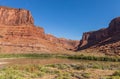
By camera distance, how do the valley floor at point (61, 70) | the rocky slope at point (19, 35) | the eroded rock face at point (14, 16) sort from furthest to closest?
1. the eroded rock face at point (14, 16)
2. the rocky slope at point (19, 35)
3. the valley floor at point (61, 70)

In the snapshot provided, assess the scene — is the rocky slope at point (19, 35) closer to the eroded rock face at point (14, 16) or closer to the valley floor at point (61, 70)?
the eroded rock face at point (14, 16)

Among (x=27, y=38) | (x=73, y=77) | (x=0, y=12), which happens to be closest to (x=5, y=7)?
(x=0, y=12)

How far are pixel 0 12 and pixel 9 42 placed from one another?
39821mm

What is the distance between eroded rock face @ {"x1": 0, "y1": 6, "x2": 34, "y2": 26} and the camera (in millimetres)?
144250

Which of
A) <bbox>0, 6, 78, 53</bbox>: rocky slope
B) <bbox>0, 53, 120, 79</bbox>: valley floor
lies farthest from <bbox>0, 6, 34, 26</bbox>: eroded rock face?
<bbox>0, 53, 120, 79</bbox>: valley floor

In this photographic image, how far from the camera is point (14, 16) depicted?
14938 centimetres

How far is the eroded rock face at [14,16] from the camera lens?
144 metres

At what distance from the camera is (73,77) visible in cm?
2159

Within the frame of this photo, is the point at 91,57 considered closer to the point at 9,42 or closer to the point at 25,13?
the point at 9,42

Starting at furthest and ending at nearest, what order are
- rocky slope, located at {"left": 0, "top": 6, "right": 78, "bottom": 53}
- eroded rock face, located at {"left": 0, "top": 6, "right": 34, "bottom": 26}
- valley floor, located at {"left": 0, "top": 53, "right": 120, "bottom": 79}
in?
eroded rock face, located at {"left": 0, "top": 6, "right": 34, "bottom": 26}
rocky slope, located at {"left": 0, "top": 6, "right": 78, "bottom": 53}
valley floor, located at {"left": 0, "top": 53, "right": 120, "bottom": 79}

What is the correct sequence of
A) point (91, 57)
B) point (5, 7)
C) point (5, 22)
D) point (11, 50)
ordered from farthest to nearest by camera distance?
1. point (5, 7)
2. point (5, 22)
3. point (11, 50)
4. point (91, 57)

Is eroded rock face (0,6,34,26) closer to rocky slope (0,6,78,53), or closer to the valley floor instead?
rocky slope (0,6,78,53)

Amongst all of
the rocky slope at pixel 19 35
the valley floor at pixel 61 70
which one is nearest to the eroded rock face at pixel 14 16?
the rocky slope at pixel 19 35

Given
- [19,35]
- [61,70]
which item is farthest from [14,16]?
[61,70]
